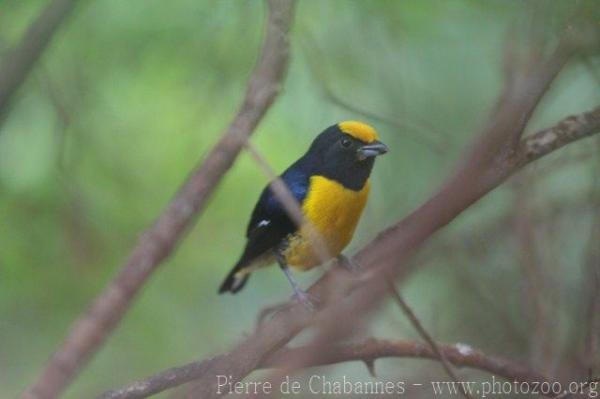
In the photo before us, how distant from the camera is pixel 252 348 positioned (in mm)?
1698

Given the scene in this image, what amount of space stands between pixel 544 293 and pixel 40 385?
2071 mm

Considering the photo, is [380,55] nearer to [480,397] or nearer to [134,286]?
[480,397]

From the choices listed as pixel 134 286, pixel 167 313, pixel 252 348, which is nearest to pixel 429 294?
pixel 167 313

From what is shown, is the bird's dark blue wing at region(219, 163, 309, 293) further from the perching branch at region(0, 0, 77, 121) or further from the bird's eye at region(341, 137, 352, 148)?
the perching branch at region(0, 0, 77, 121)

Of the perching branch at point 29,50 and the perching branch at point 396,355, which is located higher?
the perching branch at point 29,50

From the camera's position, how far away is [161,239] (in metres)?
1.10

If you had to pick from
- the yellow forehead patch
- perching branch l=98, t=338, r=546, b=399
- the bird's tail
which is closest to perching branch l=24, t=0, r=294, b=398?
perching branch l=98, t=338, r=546, b=399

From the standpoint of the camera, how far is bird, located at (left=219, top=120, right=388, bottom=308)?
292 cm

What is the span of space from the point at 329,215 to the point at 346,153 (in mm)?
220

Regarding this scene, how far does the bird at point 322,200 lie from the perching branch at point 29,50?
1.50 metres

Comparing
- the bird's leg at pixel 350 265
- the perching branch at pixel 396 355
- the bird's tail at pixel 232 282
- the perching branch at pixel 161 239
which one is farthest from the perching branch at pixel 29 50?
the bird's tail at pixel 232 282

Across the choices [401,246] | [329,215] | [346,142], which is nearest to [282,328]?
[401,246]

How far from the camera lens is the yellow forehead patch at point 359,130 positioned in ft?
9.59

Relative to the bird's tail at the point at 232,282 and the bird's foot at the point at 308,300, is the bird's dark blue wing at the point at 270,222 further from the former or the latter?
the bird's foot at the point at 308,300
